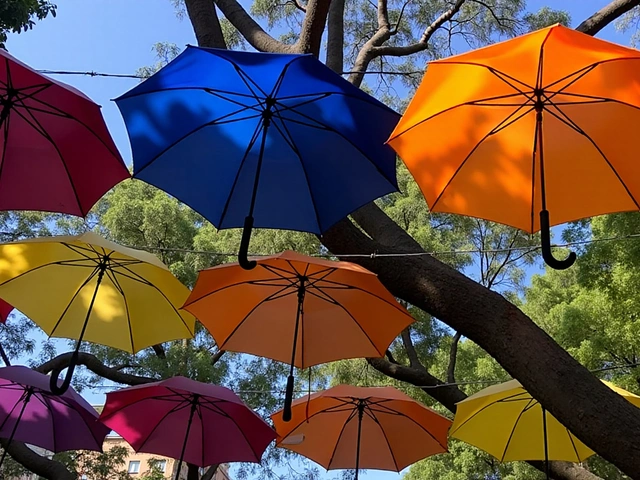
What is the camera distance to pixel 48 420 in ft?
15.8

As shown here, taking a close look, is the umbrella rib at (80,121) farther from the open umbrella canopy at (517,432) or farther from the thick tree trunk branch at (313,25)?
the open umbrella canopy at (517,432)

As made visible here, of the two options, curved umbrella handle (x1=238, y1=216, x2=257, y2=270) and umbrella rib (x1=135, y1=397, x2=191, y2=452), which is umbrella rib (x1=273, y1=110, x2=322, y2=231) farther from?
umbrella rib (x1=135, y1=397, x2=191, y2=452)

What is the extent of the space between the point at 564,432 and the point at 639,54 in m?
3.43

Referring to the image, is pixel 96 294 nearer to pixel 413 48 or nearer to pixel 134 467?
pixel 413 48

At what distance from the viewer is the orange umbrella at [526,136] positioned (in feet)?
9.18

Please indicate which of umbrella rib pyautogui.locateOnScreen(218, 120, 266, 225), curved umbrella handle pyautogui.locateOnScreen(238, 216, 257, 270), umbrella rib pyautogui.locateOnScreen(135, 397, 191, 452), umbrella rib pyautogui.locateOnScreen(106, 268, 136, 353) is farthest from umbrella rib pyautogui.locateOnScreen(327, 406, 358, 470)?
curved umbrella handle pyautogui.locateOnScreen(238, 216, 257, 270)

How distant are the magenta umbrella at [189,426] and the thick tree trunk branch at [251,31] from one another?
2.91 meters

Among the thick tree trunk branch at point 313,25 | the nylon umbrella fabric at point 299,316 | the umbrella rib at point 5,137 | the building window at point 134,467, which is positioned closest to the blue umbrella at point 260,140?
the nylon umbrella fabric at point 299,316

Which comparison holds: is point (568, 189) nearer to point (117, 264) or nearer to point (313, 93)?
point (313, 93)

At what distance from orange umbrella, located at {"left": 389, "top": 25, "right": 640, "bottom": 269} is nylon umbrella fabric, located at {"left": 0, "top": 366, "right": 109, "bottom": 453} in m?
3.17

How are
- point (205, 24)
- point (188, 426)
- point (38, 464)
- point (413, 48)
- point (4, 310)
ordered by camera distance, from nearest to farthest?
point (4, 310)
point (188, 426)
point (205, 24)
point (38, 464)
point (413, 48)

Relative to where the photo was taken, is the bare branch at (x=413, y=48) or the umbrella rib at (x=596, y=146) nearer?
the umbrella rib at (x=596, y=146)

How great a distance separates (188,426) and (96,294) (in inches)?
49.9

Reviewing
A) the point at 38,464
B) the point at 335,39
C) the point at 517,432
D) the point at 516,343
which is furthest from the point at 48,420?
the point at 335,39
